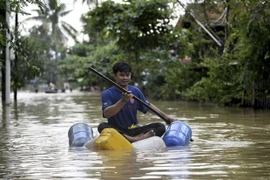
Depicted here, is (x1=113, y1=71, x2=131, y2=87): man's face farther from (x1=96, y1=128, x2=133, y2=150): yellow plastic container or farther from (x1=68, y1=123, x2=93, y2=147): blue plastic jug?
(x1=68, y1=123, x2=93, y2=147): blue plastic jug

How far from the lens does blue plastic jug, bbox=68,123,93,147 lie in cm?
965

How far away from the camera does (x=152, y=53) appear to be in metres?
35.9

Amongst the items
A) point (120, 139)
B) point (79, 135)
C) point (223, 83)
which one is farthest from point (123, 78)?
point (223, 83)

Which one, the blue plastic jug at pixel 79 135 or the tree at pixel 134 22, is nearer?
the blue plastic jug at pixel 79 135

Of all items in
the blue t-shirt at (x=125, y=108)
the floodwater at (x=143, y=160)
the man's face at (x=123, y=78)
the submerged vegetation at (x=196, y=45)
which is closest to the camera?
the floodwater at (x=143, y=160)

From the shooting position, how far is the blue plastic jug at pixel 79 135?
9.65 metres

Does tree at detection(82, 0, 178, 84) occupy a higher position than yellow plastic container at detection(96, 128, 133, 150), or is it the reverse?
tree at detection(82, 0, 178, 84)

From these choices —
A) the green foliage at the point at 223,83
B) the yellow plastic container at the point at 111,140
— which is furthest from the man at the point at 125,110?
the green foliage at the point at 223,83

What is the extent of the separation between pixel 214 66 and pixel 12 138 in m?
15.6

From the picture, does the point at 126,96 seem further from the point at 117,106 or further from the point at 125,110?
the point at 125,110

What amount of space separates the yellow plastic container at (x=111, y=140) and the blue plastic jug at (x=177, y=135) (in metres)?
0.84

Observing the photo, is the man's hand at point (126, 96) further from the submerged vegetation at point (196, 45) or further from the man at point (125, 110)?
the submerged vegetation at point (196, 45)

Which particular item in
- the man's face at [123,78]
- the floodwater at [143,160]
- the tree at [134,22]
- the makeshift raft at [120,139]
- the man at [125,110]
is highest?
the tree at [134,22]

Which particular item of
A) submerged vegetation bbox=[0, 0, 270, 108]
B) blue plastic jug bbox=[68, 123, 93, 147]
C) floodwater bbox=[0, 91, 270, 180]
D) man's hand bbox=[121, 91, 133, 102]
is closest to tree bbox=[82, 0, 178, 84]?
submerged vegetation bbox=[0, 0, 270, 108]
